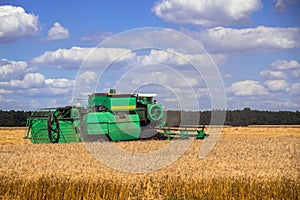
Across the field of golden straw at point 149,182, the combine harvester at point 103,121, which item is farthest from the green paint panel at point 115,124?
the field of golden straw at point 149,182

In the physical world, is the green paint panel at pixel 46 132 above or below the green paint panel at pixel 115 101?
below

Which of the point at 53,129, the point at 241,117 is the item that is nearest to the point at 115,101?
the point at 53,129

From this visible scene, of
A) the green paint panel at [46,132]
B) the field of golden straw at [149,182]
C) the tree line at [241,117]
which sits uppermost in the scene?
the tree line at [241,117]

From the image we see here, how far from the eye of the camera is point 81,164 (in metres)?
14.5

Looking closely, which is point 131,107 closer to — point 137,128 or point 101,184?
point 137,128

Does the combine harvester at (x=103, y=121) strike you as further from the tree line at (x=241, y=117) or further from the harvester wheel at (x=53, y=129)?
the tree line at (x=241, y=117)

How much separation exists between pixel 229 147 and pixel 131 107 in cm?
534

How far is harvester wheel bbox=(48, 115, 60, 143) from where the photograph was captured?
22.4 m

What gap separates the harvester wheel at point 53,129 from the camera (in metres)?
22.4

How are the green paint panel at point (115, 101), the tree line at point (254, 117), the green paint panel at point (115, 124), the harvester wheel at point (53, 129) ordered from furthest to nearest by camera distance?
the tree line at point (254, 117) → the green paint panel at point (115, 101) → the harvester wheel at point (53, 129) → the green paint panel at point (115, 124)

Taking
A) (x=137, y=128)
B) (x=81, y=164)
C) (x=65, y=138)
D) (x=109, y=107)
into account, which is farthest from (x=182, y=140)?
(x=81, y=164)

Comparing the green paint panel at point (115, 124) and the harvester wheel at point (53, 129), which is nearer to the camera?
the green paint panel at point (115, 124)

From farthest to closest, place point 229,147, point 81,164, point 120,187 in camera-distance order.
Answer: point 229,147, point 81,164, point 120,187

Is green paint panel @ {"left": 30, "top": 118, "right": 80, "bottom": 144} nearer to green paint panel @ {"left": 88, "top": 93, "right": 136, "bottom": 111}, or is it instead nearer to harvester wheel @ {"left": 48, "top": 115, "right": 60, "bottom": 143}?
harvester wheel @ {"left": 48, "top": 115, "right": 60, "bottom": 143}
